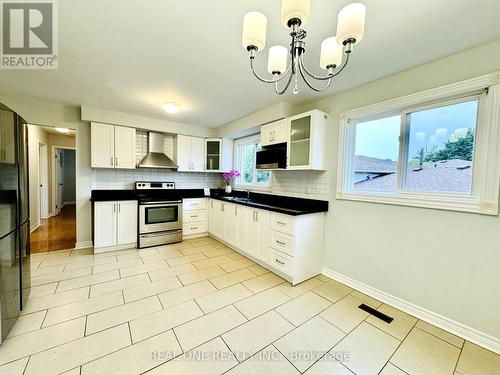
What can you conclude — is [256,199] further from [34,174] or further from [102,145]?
[34,174]

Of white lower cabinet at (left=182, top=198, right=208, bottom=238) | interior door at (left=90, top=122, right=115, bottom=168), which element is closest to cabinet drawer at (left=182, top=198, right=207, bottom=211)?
white lower cabinet at (left=182, top=198, right=208, bottom=238)

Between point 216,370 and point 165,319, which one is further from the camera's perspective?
point 165,319

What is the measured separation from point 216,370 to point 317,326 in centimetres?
92

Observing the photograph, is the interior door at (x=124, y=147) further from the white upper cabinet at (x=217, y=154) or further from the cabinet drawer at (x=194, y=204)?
the white upper cabinet at (x=217, y=154)

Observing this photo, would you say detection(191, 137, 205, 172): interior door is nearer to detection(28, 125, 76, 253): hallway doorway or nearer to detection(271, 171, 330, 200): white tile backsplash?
detection(271, 171, 330, 200): white tile backsplash

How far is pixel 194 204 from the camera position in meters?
4.21

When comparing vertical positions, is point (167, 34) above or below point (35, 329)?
above

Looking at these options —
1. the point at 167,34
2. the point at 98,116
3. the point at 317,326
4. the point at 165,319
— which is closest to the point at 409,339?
the point at 317,326

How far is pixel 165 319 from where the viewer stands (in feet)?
5.99

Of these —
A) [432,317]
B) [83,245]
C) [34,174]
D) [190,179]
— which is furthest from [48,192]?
[432,317]

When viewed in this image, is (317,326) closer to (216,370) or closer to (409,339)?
(409,339)

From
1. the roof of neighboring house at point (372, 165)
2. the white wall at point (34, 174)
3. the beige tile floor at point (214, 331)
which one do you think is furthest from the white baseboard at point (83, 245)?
the roof of neighboring house at point (372, 165)

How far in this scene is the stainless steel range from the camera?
3564 mm

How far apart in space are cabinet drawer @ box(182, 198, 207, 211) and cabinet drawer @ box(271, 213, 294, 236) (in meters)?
2.05
